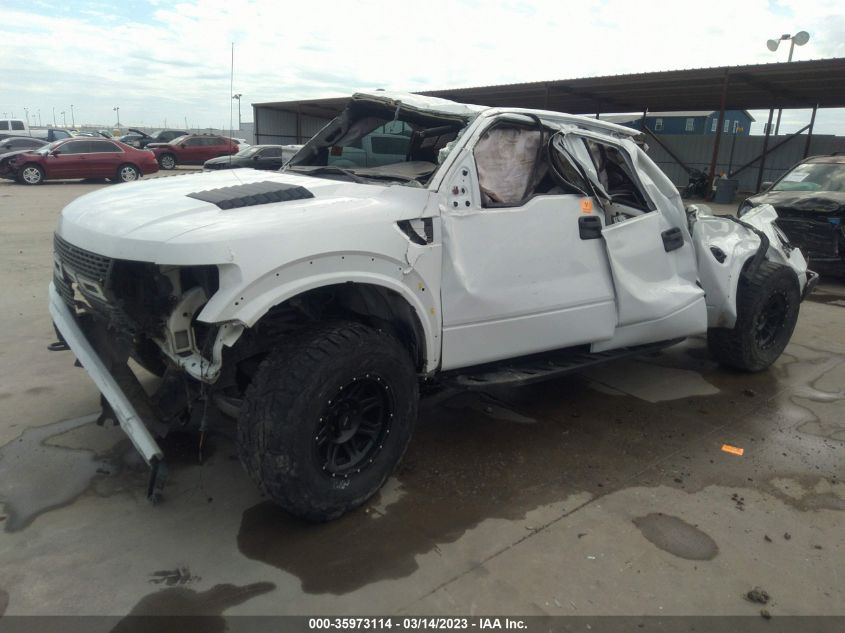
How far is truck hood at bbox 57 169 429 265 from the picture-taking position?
2.47 m

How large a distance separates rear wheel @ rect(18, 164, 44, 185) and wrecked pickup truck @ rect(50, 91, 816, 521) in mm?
18429

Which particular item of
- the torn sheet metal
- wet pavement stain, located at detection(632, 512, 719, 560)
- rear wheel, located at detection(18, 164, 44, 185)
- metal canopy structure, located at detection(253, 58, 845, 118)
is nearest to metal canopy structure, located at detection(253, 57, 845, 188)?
metal canopy structure, located at detection(253, 58, 845, 118)

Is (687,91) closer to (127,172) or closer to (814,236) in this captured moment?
(814,236)

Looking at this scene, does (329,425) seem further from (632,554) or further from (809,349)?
(809,349)

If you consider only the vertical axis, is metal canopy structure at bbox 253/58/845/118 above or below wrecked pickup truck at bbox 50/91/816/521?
above

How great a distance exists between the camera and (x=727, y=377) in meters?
5.00

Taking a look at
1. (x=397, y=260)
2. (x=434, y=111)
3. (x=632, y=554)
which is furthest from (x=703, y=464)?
(x=434, y=111)

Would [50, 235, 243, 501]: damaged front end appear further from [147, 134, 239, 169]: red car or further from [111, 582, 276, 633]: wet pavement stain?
[147, 134, 239, 169]: red car

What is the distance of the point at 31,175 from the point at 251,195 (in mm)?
19798

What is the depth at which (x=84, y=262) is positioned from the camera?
9.33 feet

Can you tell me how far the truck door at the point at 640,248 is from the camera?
3.85 meters

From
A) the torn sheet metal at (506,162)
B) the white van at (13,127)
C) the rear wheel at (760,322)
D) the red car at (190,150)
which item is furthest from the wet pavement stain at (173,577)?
the white van at (13,127)

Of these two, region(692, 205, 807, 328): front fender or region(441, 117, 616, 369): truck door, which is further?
region(692, 205, 807, 328): front fender

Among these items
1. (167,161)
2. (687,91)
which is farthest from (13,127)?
(687,91)
